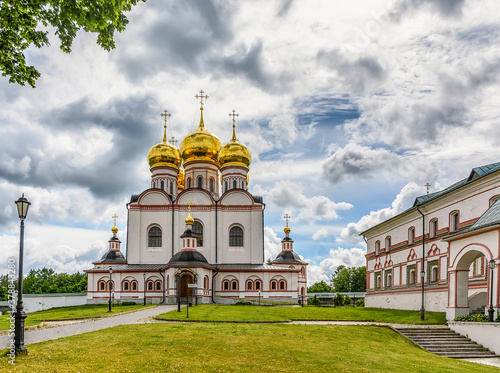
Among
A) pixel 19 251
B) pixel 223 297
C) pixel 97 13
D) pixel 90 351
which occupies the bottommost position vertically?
pixel 223 297

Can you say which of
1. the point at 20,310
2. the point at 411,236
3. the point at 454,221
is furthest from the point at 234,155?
the point at 20,310

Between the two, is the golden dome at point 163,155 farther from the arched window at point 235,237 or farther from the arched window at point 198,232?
the arched window at point 235,237

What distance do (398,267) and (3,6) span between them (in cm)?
2994

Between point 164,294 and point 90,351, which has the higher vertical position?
point 90,351

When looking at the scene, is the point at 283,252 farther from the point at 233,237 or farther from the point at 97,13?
the point at 97,13

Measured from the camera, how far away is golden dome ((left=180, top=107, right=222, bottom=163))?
5038 cm

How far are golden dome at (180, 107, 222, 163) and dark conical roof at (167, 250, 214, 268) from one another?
12.1 metres

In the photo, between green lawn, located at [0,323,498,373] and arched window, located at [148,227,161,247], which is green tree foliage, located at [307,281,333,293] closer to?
arched window, located at [148,227,161,247]

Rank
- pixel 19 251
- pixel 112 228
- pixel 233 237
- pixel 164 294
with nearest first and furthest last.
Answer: pixel 19 251 → pixel 164 294 → pixel 233 237 → pixel 112 228

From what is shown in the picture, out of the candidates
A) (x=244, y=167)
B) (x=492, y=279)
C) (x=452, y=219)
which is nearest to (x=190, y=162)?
(x=244, y=167)

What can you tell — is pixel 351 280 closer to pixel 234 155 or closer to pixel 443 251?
pixel 234 155

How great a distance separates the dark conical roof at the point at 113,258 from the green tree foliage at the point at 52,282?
29.8m

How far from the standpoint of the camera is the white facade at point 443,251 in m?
20.9

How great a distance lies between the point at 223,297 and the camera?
43.9 m
